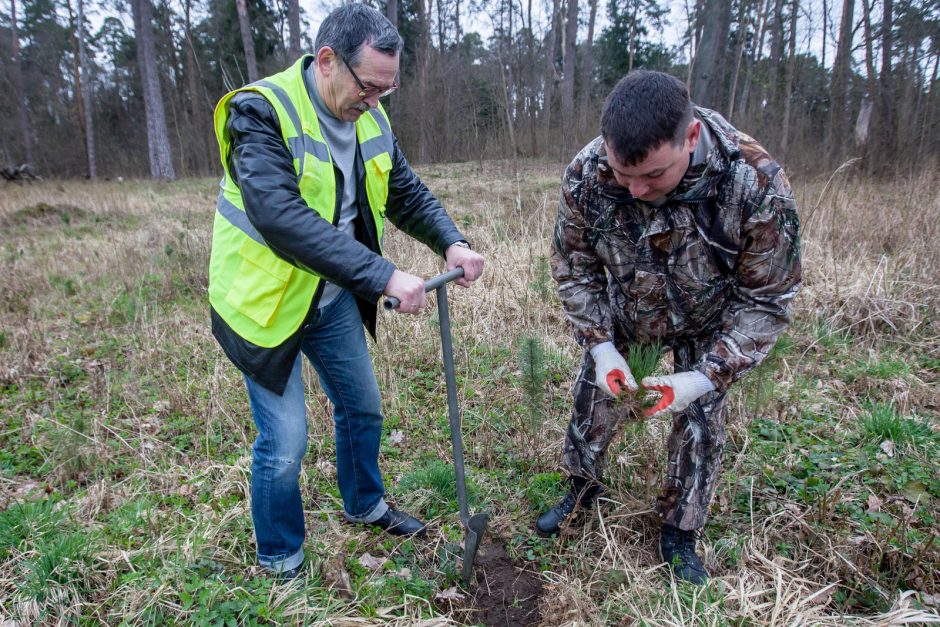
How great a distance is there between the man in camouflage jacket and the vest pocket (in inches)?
43.8

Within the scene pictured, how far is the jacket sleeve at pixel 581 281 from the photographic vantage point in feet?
7.34

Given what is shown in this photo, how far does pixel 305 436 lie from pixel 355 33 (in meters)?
1.45

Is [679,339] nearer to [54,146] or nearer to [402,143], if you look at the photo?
[402,143]

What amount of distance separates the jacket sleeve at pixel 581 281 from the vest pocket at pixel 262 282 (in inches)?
42.5

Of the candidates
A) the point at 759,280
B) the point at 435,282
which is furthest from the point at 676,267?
the point at 435,282

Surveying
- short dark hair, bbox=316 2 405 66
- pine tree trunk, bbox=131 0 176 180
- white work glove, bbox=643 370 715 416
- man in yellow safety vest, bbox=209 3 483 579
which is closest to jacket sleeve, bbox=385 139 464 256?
man in yellow safety vest, bbox=209 3 483 579

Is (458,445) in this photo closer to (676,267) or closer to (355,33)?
(676,267)

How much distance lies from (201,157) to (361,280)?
22739mm

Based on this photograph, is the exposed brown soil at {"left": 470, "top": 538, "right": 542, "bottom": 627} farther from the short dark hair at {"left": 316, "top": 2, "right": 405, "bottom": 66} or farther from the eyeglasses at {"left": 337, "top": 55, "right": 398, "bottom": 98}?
the short dark hair at {"left": 316, "top": 2, "right": 405, "bottom": 66}

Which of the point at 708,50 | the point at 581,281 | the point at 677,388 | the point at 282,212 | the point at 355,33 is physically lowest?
the point at 677,388

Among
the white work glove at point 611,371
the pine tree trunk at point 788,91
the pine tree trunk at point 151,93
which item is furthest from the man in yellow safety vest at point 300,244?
the pine tree trunk at point 151,93

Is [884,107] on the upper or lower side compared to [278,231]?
upper

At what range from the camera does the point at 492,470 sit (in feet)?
10.3

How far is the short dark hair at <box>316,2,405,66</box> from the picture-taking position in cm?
187
